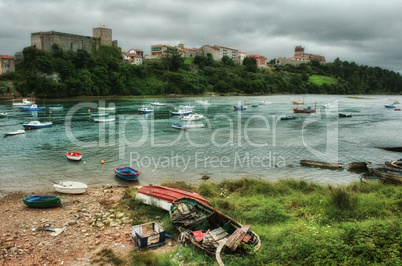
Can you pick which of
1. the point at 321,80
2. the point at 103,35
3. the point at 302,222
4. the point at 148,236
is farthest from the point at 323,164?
the point at 321,80

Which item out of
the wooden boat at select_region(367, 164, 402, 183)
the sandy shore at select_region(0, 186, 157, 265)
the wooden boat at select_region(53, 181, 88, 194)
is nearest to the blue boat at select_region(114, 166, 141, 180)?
the wooden boat at select_region(53, 181, 88, 194)

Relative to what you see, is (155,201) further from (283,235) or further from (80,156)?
(80,156)

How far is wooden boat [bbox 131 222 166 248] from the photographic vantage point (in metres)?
10.2

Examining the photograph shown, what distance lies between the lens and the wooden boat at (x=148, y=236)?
10.2 metres

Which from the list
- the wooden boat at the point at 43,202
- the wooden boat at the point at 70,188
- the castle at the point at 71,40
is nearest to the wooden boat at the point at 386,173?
the wooden boat at the point at 70,188

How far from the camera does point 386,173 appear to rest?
61.3ft

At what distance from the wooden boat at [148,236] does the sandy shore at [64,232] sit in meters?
0.42

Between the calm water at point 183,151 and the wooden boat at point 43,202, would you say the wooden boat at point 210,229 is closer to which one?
the wooden boat at point 43,202

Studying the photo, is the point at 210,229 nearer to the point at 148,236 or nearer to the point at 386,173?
the point at 148,236

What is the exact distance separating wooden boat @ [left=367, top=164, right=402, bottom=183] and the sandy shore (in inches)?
639

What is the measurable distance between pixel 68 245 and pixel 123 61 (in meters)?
120

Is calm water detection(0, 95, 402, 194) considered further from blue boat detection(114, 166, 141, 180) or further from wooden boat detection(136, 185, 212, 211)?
wooden boat detection(136, 185, 212, 211)

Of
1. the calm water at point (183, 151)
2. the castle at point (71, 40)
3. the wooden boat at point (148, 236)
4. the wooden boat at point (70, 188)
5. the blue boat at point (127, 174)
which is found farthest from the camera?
the castle at point (71, 40)

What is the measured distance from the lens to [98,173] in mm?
22125
